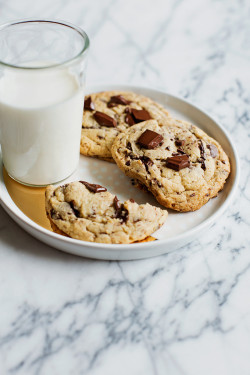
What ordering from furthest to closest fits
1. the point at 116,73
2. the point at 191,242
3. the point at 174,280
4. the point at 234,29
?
the point at 234,29
the point at 116,73
the point at 191,242
the point at 174,280

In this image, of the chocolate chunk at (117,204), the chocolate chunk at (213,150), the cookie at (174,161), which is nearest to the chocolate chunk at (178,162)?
the cookie at (174,161)

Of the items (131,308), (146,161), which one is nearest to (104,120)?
(146,161)

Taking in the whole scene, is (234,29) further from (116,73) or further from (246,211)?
(246,211)

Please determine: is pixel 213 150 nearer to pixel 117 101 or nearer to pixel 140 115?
pixel 140 115

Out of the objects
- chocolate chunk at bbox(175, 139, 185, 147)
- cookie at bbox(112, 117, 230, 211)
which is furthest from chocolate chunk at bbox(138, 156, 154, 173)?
chocolate chunk at bbox(175, 139, 185, 147)

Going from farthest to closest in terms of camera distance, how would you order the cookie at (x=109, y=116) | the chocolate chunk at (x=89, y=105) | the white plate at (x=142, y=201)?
the chocolate chunk at (x=89, y=105) < the cookie at (x=109, y=116) < the white plate at (x=142, y=201)

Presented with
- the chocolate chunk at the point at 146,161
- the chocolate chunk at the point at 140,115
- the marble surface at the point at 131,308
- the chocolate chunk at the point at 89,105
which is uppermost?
the chocolate chunk at the point at 140,115

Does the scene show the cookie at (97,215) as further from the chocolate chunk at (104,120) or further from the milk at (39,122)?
the chocolate chunk at (104,120)

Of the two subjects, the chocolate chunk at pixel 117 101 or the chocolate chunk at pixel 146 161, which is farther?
the chocolate chunk at pixel 117 101

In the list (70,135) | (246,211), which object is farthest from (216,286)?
(70,135)
